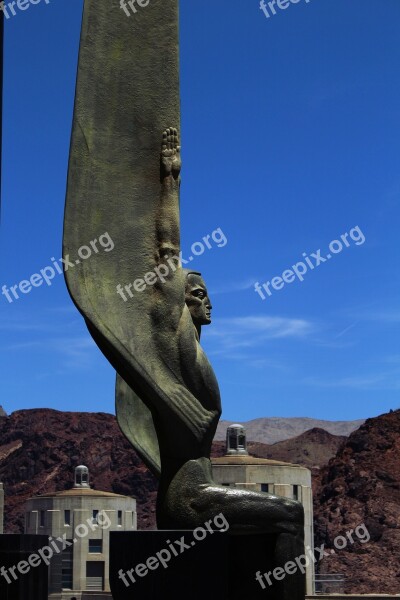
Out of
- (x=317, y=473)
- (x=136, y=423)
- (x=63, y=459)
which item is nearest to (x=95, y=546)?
(x=317, y=473)

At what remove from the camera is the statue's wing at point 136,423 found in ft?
33.3

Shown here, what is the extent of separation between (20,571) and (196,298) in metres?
2.76

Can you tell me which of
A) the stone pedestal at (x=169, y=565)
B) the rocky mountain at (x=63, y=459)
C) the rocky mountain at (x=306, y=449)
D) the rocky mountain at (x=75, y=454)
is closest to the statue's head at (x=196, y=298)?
the stone pedestal at (x=169, y=565)

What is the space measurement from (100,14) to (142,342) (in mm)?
2841

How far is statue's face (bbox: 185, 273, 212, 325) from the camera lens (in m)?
9.12

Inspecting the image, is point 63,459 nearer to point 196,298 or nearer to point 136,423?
point 136,423

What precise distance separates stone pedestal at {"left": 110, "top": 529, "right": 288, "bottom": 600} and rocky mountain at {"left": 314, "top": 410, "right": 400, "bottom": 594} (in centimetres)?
6686

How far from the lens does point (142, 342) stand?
28.2 ft

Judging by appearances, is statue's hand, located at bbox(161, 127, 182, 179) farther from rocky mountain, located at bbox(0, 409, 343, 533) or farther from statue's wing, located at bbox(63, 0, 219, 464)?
rocky mountain, located at bbox(0, 409, 343, 533)

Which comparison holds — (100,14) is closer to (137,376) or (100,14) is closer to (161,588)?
Result: (137,376)

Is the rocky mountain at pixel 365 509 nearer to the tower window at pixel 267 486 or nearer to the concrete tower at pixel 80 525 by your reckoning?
the concrete tower at pixel 80 525

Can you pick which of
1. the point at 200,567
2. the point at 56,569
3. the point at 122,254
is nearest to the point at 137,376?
the point at 122,254

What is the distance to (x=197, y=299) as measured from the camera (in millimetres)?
9141

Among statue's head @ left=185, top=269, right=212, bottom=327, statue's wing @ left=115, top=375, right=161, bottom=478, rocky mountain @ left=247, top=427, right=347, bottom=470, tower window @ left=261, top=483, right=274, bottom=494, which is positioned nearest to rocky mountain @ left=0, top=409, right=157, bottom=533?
rocky mountain @ left=247, top=427, right=347, bottom=470
